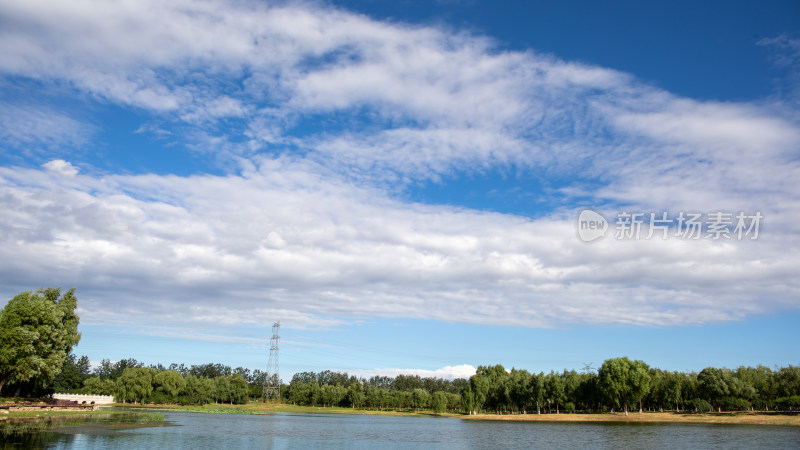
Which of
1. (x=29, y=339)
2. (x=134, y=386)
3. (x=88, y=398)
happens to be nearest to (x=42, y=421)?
(x=29, y=339)

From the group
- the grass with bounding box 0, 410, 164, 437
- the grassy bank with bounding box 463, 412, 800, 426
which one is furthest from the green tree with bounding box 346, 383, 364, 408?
the grass with bounding box 0, 410, 164, 437

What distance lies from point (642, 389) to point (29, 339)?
108270 mm

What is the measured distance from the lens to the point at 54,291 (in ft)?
271

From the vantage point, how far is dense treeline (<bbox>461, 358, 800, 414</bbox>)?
10231cm

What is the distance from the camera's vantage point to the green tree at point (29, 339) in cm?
6531

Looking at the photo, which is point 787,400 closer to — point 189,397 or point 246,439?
point 246,439

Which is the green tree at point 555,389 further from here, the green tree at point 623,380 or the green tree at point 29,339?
the green tree at point 29,339

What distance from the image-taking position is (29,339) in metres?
65.4

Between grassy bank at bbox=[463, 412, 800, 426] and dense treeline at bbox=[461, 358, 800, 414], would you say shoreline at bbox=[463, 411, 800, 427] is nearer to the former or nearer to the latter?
grassy bank at bbox=[463, 412, 800, 426]

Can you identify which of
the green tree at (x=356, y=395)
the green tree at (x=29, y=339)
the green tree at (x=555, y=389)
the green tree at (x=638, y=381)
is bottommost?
the green tree at (x=356, y=395)

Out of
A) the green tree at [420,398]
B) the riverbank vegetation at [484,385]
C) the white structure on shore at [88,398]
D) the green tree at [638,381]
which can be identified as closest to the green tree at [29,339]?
the riverbank vegetation at [484,385]

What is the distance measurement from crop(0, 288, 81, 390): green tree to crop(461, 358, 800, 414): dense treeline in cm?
9959

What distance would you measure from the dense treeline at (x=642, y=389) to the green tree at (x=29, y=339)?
99.6 metres

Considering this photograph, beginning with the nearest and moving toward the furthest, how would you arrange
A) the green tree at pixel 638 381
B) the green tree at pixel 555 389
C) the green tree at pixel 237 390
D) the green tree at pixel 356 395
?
1. the green tree at pixel 638 381
2. the green tree at pixel 555 389
3. the green tree at pixel 237 390
4. the green tree at pixel 356 395
